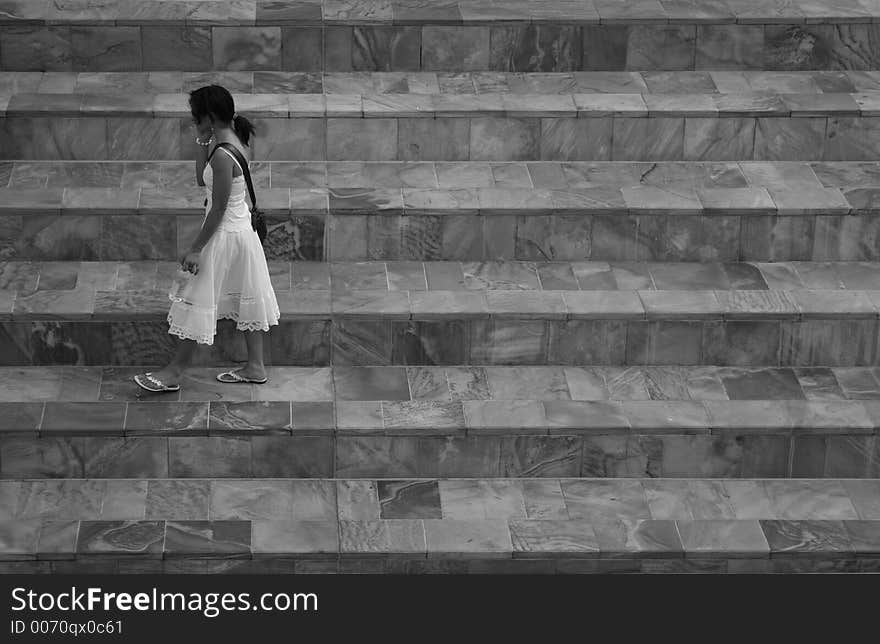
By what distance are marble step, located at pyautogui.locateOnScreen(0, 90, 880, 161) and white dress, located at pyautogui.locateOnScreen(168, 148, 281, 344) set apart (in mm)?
1695

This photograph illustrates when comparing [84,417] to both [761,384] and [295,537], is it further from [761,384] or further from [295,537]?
[761,384]

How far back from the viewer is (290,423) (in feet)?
29.5

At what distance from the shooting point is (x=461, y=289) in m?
9.73

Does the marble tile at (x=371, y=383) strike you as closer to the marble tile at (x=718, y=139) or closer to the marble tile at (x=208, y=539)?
the marble tile at (x=208, y=539)

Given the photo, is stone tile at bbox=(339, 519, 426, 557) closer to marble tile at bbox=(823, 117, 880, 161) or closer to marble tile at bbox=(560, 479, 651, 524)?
marble tile at bbox=(560, 479, 651, 524)

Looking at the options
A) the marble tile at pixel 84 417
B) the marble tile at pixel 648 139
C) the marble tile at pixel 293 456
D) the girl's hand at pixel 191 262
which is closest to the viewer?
the girl's hand at pixel 191 262

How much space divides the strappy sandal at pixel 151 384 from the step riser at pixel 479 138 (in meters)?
1.86

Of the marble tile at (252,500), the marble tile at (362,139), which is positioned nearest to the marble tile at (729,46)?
the marble tile at (362,139)

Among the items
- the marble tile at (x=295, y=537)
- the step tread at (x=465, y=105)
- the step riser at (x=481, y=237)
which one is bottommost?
the marble tile at (x=295, y=537)

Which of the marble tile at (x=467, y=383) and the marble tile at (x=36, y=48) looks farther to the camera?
the marble tile at (x=36, y=48)

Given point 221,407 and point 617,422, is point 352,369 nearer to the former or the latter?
point 221,407

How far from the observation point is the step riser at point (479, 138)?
10.4m

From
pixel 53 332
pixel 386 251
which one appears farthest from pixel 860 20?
pixel 53 332

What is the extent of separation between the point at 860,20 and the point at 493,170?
2.88 metres
